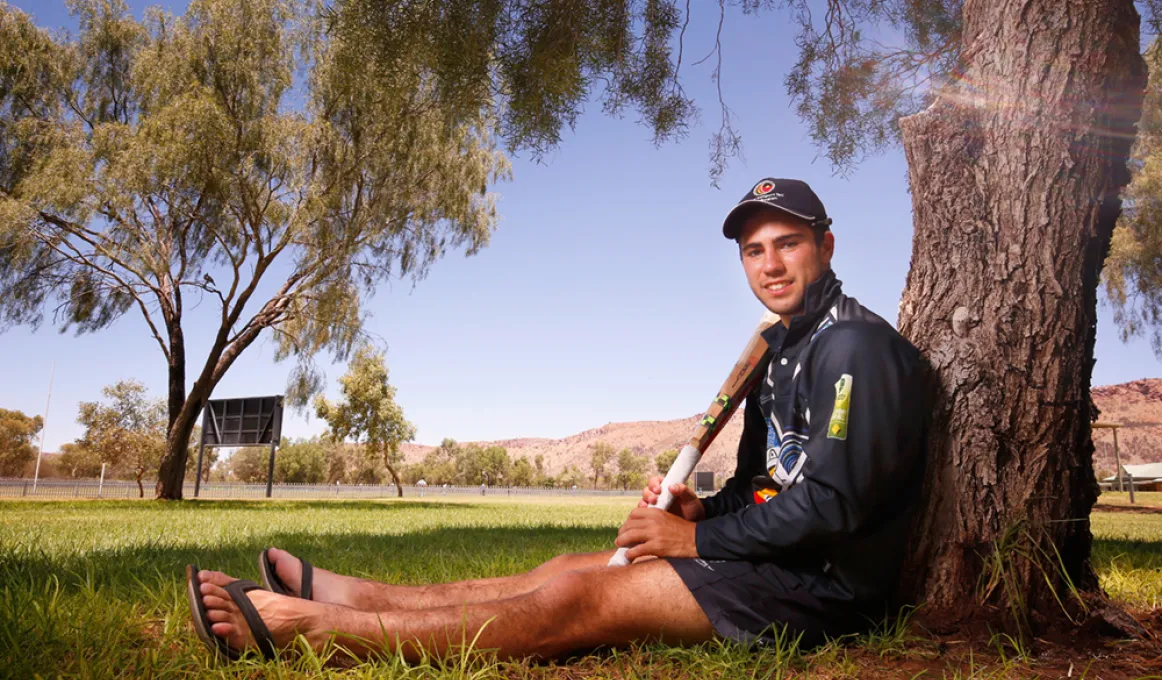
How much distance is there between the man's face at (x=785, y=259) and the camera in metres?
2.14

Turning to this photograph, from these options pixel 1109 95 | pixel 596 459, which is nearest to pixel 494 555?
pixel 1109 95

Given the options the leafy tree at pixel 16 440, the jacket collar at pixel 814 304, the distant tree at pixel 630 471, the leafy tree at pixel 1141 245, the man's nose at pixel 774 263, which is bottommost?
the distant tree at pixel 630 471

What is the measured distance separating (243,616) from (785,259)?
6.02 ft

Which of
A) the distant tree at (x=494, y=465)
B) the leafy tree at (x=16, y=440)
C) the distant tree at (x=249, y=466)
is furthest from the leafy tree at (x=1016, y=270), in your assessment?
the distant tree at (x=494, y=465)

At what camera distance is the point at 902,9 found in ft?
17.9

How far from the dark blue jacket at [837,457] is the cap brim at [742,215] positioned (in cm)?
21

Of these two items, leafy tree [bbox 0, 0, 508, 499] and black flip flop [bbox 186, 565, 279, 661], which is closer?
black flip flop [bbox 186, 565, 279, 661]

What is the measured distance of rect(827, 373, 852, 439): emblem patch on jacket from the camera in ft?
5.82

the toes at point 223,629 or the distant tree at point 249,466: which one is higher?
the toes at point 223,629

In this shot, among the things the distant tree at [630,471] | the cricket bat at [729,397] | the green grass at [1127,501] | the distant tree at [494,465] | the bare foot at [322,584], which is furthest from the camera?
the distant tree at [630,471]

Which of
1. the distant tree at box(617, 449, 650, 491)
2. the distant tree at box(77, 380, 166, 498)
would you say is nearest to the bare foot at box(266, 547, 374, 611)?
the distant tree at box(77, 380, 166, 498)

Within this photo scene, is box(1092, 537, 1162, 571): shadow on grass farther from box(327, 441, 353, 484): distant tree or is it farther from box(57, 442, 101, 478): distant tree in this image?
box(327, 441, 353, 484): distant tree

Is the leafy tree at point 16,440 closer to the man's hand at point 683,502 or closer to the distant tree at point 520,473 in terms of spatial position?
the distant tree at point 520,473

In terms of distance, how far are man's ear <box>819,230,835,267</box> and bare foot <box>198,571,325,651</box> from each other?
5.82 feet
